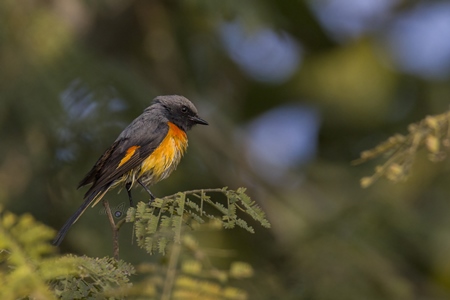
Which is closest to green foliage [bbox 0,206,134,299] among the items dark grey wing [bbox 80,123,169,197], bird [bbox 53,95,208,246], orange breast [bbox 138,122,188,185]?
bird [bbox 53,95,208,246]

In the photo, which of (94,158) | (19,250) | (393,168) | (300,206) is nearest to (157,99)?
(94,158)

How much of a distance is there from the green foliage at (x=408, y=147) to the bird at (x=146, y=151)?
→ 168 cm

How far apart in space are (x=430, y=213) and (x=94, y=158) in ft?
16.0

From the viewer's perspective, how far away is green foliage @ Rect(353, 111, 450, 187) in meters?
2.70

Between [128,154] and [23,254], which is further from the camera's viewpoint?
[128,154]

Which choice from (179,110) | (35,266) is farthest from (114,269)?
(179,110)

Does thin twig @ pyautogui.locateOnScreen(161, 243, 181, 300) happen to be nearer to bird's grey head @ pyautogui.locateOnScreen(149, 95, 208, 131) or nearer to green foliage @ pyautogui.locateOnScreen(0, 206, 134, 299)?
green foliage @ pyautogui.locateOnScreen(0, 206, 134, 299)

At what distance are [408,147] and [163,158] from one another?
206 cm

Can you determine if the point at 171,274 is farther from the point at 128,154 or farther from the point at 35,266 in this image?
the point at 128,154

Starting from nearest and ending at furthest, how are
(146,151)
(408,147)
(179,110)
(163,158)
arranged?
(408,147) < (146,151) < (163,158) < (179,110)

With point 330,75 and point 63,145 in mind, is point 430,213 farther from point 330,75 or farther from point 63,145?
point 63,145

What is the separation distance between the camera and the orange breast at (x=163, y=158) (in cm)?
460

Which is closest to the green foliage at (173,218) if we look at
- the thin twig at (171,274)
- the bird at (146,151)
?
the thin twig at (171,274)

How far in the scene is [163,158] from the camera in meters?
4.65
